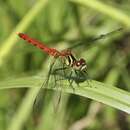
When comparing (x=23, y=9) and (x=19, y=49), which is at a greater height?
(x=23, y=9)

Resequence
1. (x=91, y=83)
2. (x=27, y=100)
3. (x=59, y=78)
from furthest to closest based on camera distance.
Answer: (x=27, y=100), (x=59, y=78), (x=91, y=83)

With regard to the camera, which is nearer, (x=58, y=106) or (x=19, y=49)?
(x=58, y=106)

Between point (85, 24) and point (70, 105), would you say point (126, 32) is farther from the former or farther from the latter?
point (70, 105)

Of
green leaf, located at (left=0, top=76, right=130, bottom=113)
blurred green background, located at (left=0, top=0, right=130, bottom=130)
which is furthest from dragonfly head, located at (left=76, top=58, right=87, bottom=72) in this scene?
blurred green background, located at (left=0, top=0, right=130, bottom=130)

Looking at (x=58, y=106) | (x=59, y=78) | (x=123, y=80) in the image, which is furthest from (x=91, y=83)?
(x=123, y=80)

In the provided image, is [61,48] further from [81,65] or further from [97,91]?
[97,91]

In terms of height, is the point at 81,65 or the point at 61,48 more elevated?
the point at 61,48

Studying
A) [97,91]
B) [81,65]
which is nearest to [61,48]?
[81,65]

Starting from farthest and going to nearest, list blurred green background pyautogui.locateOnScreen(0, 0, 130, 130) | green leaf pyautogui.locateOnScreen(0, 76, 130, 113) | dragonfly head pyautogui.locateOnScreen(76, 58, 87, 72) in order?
blurred green background pyautogui.locateOnScreen(0, 0, 130, 130) → dragonfly head pyautogui.locateOnScreen(76, 58, 87, 72) → green leaf pyautogui.locateOnScreen(0, 76, 130, 113)

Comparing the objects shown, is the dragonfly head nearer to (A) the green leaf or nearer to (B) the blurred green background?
(A) the green leaf
